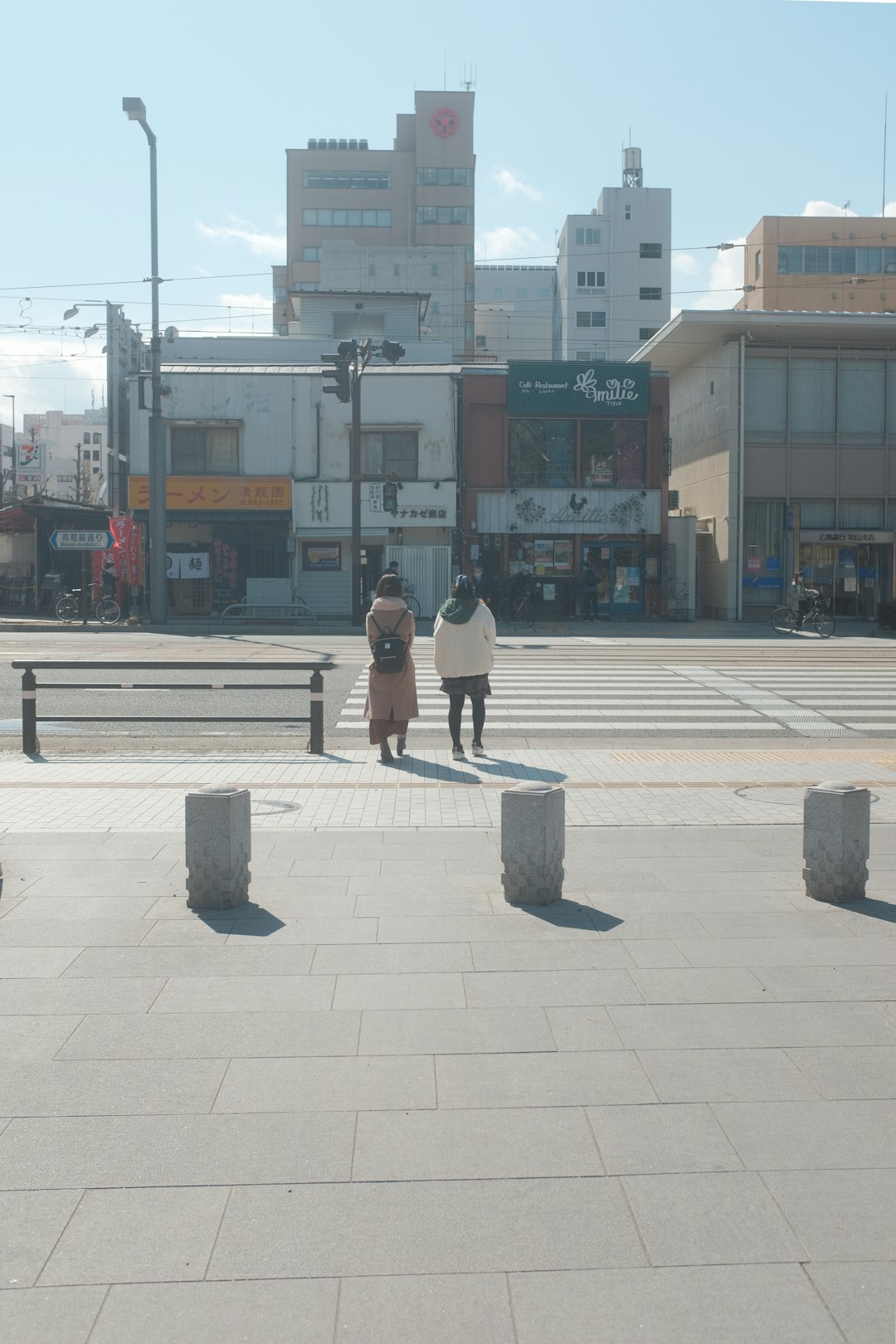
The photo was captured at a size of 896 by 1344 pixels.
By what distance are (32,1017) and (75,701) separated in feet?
37.1

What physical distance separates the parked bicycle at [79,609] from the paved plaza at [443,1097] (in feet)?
81.5

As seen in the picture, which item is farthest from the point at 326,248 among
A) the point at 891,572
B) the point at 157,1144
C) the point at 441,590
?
the point at 157,1144

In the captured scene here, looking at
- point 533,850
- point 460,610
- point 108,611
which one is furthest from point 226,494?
point 533,850

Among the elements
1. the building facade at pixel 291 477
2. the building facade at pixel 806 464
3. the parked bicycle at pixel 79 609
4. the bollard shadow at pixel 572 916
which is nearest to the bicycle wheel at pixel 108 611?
the parked bicycle at pixel 79 609

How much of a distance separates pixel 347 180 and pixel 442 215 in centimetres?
738

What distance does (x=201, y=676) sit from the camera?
58.9 feet

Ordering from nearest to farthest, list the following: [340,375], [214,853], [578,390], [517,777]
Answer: [214,853] → [517,777] → [340,375] → [578,390]

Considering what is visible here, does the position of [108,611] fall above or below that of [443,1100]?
above

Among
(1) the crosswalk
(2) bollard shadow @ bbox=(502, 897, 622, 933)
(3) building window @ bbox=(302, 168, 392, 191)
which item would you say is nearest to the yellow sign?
(1) the crosswalk

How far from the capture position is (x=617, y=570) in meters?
36.9

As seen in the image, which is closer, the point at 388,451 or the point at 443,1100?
the point at 443,1100

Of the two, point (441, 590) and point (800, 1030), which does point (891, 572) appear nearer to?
point (441, 590)

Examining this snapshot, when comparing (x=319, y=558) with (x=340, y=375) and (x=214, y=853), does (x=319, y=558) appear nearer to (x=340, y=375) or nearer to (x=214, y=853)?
(x=340, y=375)

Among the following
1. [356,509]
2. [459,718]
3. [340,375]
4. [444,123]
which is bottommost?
[459,718]
